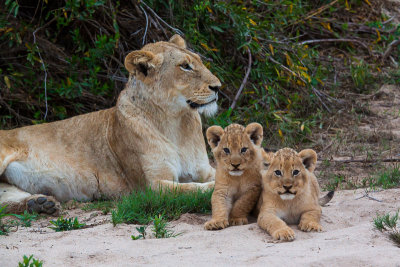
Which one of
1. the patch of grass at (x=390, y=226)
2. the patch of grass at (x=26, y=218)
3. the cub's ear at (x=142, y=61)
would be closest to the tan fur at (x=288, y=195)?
the patch of grass at (x=390, y=226)

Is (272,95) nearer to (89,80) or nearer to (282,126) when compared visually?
(282,126)

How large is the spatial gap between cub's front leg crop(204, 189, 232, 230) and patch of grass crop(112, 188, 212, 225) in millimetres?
380

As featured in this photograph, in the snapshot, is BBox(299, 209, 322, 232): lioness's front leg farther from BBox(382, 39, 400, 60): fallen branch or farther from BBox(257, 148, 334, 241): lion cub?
BBox(382, 39, 400, 60): fallen branch

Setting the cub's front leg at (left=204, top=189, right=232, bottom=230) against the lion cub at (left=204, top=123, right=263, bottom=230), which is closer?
the cub's front leg at (left=204, top=189, right=232, bottom=230)

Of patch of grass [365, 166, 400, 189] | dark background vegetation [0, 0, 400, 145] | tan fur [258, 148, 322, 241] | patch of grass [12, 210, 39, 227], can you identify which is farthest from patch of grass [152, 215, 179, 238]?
dark background vegetation [0, 0, 400, 145]

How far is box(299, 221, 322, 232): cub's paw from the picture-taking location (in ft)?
14.2

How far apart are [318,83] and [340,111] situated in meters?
0.65

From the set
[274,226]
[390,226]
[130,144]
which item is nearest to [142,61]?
[130,144]

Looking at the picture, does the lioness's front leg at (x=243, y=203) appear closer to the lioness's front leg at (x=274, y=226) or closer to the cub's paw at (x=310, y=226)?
the lioness's front leg at (x=274, y=226)

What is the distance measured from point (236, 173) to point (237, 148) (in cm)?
17

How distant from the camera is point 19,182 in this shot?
20.4 feet

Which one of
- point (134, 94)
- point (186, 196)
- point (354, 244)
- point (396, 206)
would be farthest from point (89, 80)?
point (354, 244)

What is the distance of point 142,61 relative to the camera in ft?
19.0

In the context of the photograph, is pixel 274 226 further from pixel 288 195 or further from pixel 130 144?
pixel 130 144
